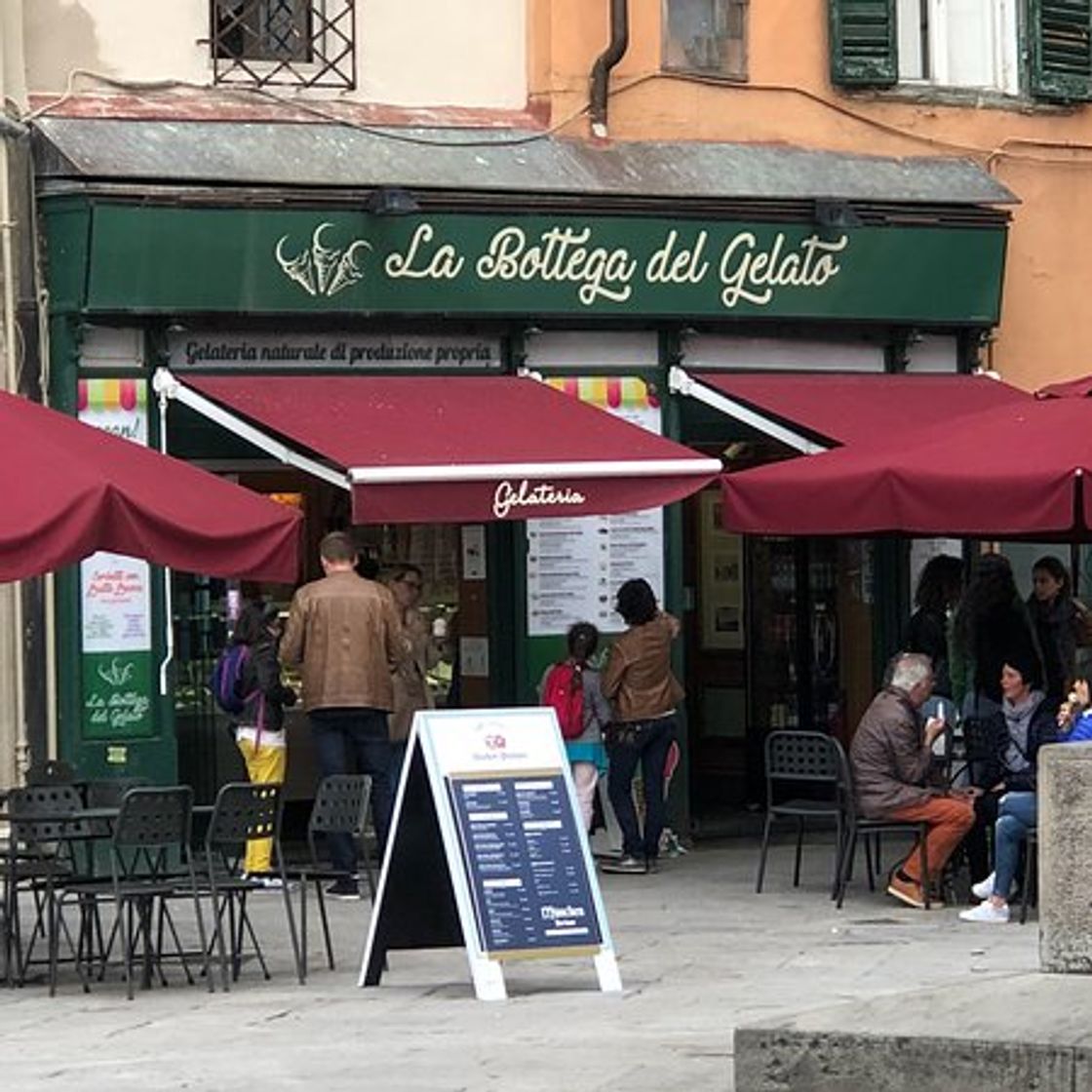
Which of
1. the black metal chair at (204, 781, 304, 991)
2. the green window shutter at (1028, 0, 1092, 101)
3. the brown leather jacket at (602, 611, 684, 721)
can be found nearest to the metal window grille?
the brown leather jacket at (602, 611, 684, 721)

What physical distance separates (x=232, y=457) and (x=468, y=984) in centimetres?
550

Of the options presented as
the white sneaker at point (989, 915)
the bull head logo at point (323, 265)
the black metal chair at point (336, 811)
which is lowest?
the white sneaker at point (989, 915)

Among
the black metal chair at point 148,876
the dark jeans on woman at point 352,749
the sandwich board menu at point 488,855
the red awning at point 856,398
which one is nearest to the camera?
the sandwich board menu at point 488,855

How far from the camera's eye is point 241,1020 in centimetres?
1313

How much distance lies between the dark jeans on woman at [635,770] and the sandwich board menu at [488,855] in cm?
460

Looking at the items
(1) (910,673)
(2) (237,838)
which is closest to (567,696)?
(1) (910,673)

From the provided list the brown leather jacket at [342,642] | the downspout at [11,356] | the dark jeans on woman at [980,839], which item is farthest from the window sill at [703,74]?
the dark jeans on woman at [980,839]

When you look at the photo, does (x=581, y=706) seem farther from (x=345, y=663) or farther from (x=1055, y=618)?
(x=1055, y=618)

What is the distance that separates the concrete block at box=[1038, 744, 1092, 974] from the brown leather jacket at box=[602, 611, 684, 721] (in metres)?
7.03

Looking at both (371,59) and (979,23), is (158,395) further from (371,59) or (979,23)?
(979,23)

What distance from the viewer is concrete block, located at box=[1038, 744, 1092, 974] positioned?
37.3 ft

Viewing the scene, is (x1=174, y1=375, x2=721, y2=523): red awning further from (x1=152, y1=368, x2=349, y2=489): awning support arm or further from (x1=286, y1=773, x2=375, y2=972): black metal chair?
(x1=286, y1=773, x2=375, y2=972): black metal chair

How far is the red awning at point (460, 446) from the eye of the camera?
17328 millimetres

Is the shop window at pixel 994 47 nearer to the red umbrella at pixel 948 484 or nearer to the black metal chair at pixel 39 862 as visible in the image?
the red umbrella at pixel 948 484
